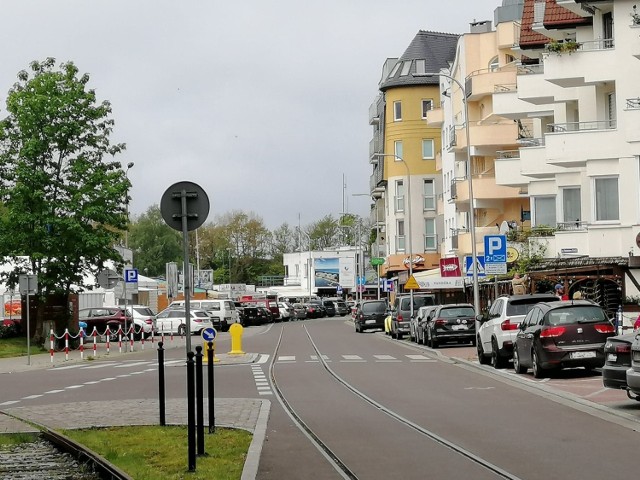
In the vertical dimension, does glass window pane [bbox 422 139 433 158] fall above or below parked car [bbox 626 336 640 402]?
above

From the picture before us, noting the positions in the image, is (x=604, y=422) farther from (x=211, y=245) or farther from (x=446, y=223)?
(x=211, y=245)

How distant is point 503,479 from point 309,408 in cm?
921

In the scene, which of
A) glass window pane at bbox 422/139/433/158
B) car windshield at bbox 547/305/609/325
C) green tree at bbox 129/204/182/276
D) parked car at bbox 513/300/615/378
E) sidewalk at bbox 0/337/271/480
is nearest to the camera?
sidewalk at bbox 0/337/271/480

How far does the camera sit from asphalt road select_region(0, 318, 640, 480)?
12820 mm

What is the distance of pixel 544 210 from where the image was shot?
51.8 m

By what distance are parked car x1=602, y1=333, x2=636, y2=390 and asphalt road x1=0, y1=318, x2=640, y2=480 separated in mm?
429

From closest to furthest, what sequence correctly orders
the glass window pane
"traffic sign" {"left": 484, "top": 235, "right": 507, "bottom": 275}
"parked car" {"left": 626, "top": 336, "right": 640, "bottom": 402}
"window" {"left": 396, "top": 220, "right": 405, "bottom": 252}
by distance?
"parked car" {"left": 626, "top": 336, "right": 640, "bottom": 402} < "traffic sign" {"left": 484, "top": 235, "right": 507, "bottom": 275} < the glass window pane < "window" {"left": 396, "top": 220, "right": 405, "bottom": 252}

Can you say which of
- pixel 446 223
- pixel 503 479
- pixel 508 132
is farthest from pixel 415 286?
pixel 503 479

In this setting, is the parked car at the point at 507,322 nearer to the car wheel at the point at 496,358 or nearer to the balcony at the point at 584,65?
the car wheel at the point at 496,358

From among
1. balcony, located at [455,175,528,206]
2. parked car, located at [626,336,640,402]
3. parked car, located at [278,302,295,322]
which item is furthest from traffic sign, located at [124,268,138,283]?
parked car, located at [278,302,295,322]

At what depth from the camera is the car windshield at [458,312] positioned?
4481cm

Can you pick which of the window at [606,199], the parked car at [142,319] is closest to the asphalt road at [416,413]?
the window at [606,199]

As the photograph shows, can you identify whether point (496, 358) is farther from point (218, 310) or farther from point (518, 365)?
point (218, 310)

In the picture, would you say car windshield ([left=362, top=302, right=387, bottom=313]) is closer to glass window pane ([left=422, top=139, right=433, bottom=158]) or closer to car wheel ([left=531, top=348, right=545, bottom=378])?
glass window pane ([left=422, top=139, right=433, bottom=158])
